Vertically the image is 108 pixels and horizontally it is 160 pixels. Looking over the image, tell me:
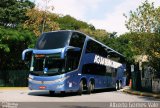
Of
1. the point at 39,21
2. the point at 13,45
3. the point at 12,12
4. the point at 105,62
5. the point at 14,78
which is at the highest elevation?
the point at 12,12

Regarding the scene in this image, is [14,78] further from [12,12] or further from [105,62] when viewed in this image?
[105,62]

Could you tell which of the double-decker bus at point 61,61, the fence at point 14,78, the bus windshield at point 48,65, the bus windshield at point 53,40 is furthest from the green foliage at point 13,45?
the bus windshield at point 48,65

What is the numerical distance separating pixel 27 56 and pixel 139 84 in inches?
490

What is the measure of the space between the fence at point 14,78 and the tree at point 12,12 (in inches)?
231

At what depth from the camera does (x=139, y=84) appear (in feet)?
110

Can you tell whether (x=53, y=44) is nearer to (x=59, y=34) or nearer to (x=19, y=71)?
(x=59, y=34)

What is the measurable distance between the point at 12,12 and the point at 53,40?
26.6 meters

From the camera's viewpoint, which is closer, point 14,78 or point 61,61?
point 61,61

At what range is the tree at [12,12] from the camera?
158ft

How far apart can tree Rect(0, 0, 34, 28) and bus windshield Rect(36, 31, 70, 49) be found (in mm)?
25176

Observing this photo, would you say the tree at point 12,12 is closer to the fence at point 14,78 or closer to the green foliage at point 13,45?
the green foliage at point 13,45

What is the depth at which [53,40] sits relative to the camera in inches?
925

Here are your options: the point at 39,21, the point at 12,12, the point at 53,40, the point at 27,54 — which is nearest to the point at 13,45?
the point at 39,21

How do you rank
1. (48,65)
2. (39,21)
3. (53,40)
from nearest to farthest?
(48,65)
(53,40)
(39,21)
